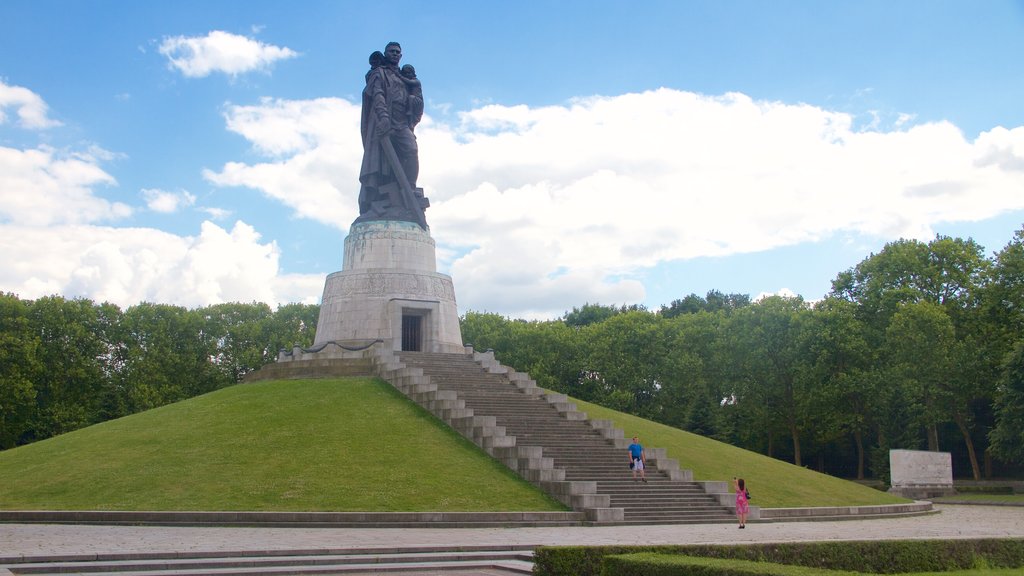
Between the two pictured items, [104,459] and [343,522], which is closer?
[343,522]

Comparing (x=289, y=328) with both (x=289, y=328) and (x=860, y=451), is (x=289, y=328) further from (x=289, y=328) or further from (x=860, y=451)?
(x=860, y=451)

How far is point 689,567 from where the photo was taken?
11758 mm

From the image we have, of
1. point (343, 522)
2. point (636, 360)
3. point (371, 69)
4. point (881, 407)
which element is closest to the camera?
point (343, 522)

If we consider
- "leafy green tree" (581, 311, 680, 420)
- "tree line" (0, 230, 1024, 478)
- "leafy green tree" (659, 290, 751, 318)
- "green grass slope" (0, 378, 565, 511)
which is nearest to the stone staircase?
"green grass slope" (0, 378, 565, 511)

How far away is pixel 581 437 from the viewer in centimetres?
2975

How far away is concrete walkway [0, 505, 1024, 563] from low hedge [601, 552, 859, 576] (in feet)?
12.3

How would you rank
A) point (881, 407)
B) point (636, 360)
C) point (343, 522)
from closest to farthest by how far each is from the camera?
point (343, 522)
point (881, 407)
point (636, 360)

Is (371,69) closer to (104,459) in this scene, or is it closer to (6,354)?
(104,459)

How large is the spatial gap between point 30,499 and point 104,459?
277 cm

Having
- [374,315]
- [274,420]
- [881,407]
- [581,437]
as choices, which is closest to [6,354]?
[374,315]

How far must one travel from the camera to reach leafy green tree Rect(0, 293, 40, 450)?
4959 cm

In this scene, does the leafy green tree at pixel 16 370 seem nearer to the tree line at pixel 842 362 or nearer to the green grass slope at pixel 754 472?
the tree line at pixel 842 362

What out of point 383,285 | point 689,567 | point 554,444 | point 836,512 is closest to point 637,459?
point 554,444

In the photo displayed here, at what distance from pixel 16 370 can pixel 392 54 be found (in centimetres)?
2762
